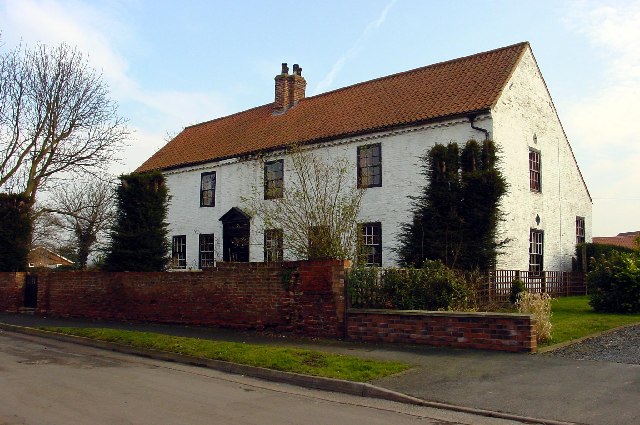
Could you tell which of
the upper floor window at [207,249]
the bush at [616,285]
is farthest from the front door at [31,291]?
the bush at [616,285]

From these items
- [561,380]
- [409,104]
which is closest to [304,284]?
[561,380]

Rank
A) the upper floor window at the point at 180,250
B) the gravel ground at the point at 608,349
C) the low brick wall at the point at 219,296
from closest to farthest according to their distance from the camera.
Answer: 1. the gravel ground at the point at 608,349
2. the low brick wall at the point at 219,296
3. the upper floor window at the point at 180,250

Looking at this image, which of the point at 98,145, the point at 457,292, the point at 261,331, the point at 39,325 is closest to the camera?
the point at 457,292

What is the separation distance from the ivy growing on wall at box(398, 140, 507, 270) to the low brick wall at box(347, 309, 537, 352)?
3.34 m

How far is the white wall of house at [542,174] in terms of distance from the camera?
19953mm

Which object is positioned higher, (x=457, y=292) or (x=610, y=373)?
(x=457, y=292)

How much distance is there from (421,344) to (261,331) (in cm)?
453

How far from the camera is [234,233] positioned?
85.6 ft

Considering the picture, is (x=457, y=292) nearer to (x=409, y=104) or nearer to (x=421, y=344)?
(x=421, y=344)

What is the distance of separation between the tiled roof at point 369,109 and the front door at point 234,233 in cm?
273

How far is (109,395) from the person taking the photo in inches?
319

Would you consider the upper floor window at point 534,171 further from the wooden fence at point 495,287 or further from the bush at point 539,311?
the bush at point 539,311

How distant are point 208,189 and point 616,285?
59.2 ft

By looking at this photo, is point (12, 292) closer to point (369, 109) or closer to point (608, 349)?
point (369, 109)
